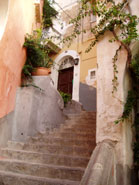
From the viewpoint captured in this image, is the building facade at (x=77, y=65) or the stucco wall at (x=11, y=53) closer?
the stucco wall at (x=11, y=53)

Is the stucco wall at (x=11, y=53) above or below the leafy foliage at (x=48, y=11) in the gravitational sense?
below

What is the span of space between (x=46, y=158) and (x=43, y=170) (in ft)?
1.16

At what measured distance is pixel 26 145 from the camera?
12.9 ft

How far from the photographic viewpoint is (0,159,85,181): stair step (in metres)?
2.69

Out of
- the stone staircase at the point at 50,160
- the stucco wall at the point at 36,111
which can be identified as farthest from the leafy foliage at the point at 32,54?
the stone staircase at the point at 50,160

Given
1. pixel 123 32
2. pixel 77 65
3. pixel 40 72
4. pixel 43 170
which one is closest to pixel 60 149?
pixel 43 170

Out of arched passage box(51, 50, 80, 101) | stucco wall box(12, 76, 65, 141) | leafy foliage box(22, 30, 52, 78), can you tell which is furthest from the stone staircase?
arched passage box(51, 50, 80, 101)

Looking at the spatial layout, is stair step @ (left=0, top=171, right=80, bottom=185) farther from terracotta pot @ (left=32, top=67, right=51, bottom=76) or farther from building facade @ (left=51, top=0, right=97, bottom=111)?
building facade @ (left=51, top=0, right=97, bottom=111)

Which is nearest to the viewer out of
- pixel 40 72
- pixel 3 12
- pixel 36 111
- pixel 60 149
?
pixel 3 12

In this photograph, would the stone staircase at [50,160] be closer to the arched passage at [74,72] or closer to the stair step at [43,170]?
the stair step at [43,170]

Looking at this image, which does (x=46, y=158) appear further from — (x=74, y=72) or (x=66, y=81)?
(x=66, y=81)

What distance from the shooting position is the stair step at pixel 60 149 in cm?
327

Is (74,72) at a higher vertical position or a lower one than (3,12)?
higher

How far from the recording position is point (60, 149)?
3512 mm
